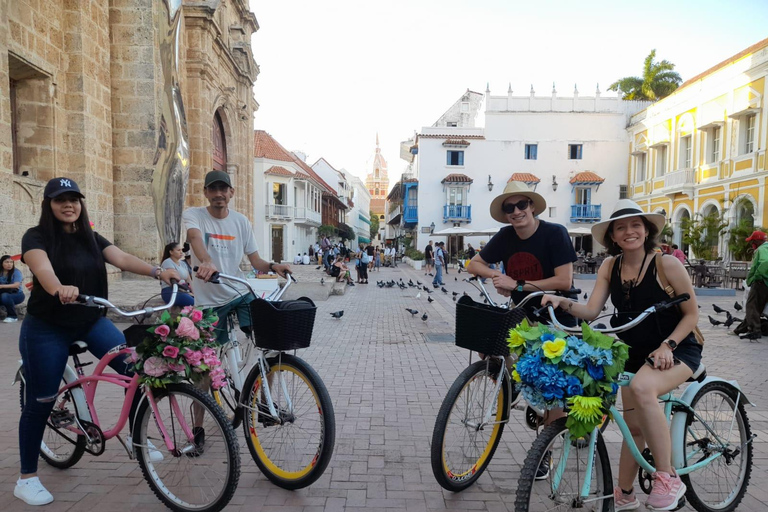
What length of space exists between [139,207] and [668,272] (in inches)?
529

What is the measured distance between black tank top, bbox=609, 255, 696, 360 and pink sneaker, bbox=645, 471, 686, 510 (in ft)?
1.99

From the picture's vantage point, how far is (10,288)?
883cm

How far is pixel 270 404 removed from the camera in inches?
122

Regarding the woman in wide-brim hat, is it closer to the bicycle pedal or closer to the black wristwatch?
the black wristwatch

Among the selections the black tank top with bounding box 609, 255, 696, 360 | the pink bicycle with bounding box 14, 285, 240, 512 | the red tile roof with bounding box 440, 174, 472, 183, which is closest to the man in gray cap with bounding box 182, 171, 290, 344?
the pink bicycle with bounding box 14, 285, 240, 512

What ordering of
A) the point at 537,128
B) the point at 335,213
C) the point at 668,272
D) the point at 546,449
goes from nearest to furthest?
the point at 546,449 → the point at 668,272 → the point at 537,128 → the point at 335,213

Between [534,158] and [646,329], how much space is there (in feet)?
126

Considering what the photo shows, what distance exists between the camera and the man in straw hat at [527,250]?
322 centimetres

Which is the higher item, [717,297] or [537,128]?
[537,128]

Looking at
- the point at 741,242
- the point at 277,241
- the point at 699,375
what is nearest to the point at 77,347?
the point at 699,375

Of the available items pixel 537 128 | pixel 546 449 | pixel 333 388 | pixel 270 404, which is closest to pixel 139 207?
pixel 333 388

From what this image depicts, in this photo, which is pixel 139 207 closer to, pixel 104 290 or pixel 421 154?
pixel 104 290

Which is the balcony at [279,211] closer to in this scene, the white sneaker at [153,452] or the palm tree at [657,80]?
the palm tree at [657,80]

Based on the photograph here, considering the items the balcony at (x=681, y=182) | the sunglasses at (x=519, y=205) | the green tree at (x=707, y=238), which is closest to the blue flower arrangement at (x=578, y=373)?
the sunglasses at (x=519, y=205)
